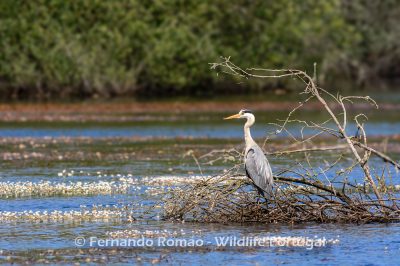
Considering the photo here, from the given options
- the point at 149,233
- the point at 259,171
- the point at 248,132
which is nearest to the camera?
the point at 149,233

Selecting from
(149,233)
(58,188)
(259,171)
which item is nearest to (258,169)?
(259,171)

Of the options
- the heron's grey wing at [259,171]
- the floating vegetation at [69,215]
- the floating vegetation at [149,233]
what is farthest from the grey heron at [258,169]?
the floating vegetation at [69,215]

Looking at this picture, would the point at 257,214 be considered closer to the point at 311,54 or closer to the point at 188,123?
the point at 188,123

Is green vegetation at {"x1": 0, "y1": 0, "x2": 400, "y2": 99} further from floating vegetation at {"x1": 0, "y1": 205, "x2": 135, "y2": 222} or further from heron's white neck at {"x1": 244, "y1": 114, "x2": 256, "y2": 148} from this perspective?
heron's white neck at {"x1": 244, "y1": 114, "x2": 256, "y2": 148}

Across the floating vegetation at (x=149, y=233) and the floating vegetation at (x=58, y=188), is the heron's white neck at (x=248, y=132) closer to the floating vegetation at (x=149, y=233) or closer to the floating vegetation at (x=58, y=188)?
the floating vegetation at (x=149, y=233)

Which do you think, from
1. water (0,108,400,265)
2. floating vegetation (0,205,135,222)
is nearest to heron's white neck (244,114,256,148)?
water (0,108,400,265)

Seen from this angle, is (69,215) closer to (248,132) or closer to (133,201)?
(133,201)

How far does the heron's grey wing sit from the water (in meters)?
0.69

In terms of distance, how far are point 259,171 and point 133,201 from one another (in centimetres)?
381

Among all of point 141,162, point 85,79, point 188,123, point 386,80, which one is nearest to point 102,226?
point 141,162

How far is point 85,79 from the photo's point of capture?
5378 cm

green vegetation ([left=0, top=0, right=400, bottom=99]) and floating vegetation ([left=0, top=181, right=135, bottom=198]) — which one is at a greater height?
green vegetation ([left=0, top=0, right=400, bottom=99])

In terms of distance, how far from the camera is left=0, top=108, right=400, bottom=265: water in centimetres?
1392

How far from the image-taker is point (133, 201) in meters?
18.8
